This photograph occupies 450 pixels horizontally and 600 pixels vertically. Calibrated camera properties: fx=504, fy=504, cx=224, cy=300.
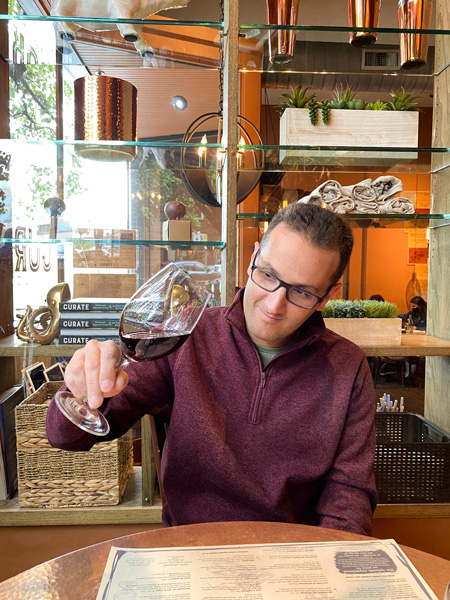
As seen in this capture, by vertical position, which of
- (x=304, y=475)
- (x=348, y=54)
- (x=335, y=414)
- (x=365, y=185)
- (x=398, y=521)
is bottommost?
(x=398, y=521)

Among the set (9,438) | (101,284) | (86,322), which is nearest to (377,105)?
(101,284)

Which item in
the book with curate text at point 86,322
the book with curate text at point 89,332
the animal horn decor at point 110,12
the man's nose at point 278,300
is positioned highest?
the animal horn decor at point 110,12

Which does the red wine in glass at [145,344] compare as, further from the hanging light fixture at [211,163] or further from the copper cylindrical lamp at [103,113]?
the copper cylindrical lamp at [103,113]

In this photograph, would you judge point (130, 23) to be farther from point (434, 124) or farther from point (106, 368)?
point (106, 368)

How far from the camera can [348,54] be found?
2.69m

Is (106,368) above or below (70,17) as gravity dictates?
below

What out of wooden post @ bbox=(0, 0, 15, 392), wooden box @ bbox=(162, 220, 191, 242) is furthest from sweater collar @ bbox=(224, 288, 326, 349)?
wooden post @ bbox=(0, 0, 15, 392)

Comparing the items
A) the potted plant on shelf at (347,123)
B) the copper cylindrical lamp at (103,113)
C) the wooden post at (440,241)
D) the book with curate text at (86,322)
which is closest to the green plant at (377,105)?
the potted plant on shelf at (347,123)

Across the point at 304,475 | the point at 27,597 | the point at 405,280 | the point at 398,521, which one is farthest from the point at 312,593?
the point at 405,280

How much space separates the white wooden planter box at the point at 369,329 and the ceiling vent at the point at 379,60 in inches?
42.1

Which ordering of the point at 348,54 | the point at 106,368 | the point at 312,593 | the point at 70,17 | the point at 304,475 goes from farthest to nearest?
the point at 348,54, the point at 70,17, the point at 304,475, the point at 106,368, the point at 312,593

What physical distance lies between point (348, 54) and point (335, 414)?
2.20m

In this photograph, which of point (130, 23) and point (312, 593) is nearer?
point (312, 593)

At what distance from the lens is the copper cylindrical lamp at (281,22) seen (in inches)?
77.6
